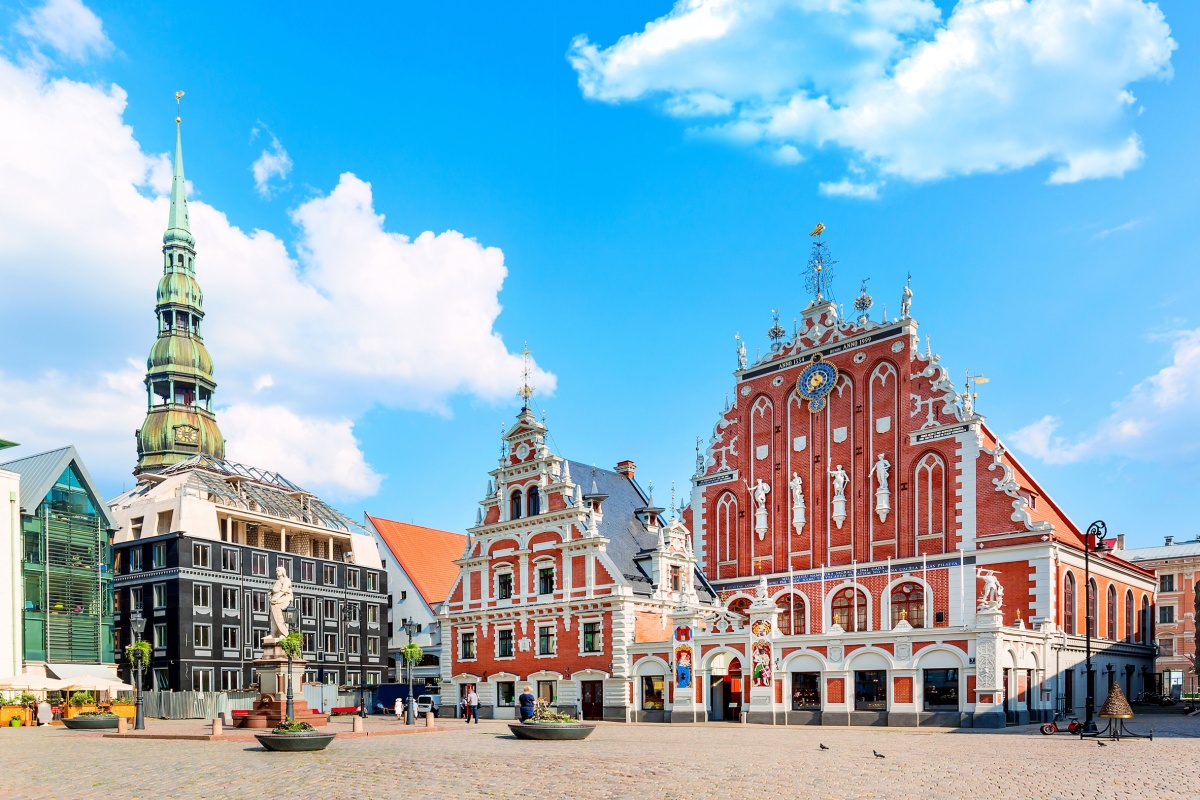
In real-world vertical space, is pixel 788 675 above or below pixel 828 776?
below

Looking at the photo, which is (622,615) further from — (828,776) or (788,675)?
(828,776)

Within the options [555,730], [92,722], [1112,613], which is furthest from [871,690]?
[92,722]

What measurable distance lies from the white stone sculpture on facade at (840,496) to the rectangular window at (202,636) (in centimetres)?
4047

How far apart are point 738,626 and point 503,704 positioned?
41.2ft

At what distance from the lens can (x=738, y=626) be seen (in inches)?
1788

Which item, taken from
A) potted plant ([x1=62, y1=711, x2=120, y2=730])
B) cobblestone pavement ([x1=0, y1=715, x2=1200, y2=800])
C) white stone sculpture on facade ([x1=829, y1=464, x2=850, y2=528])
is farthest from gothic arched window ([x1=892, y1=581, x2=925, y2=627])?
potted plant ([x1=62, y1=711, x2=120, y2=730])

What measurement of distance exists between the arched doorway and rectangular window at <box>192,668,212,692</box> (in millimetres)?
→ 34537

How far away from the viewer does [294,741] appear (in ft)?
84.5

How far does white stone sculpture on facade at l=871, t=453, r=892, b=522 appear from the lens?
1780 inches

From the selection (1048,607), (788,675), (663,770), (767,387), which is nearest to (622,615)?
(788,675)

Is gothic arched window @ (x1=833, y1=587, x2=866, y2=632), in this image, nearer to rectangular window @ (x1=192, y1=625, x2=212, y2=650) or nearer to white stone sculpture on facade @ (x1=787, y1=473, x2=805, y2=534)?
white stone sculpture on facade @ (x1=787, y1=473, x2=805, y2=534)

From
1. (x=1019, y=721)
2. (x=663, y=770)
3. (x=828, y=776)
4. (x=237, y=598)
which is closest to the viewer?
(x=828, y=776)

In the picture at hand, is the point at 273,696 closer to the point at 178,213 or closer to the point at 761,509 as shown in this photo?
the point at 761,509

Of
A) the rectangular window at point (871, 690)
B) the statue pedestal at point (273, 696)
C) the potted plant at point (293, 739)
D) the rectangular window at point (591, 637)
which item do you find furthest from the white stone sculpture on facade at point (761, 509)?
the potted plant at point (293, 739)
